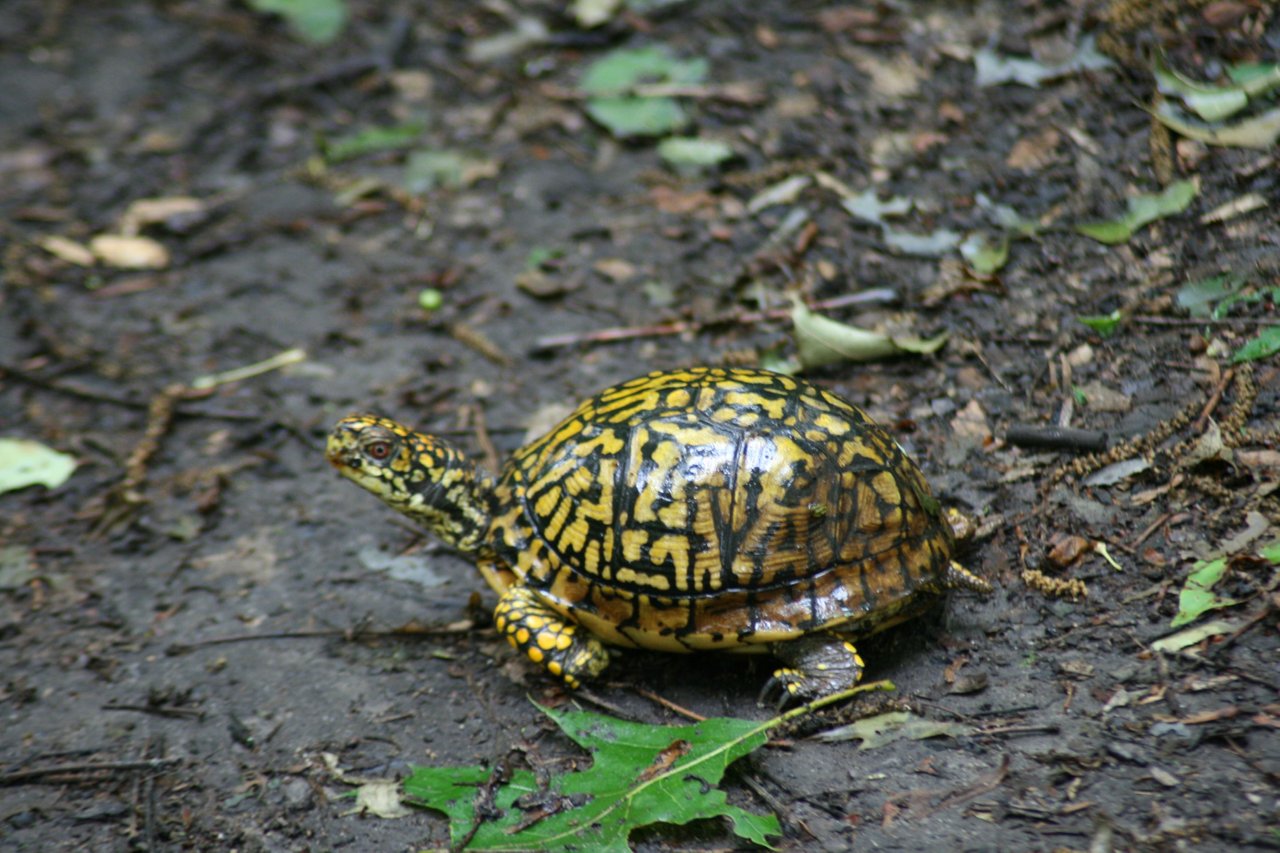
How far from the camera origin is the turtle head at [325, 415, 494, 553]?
12.2 ft

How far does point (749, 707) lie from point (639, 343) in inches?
86.0

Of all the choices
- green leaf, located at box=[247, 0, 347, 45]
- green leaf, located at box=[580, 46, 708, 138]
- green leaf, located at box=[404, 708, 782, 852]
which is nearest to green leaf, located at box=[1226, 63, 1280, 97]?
green leaf, located at box=[580, 46, 708, 138]

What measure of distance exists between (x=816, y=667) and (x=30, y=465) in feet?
13.0

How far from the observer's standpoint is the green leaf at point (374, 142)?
6.86 meters

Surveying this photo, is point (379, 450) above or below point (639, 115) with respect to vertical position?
below

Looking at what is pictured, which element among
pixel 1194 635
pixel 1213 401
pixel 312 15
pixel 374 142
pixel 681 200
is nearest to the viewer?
pixel 1194 635

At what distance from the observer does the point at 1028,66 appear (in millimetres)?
5379

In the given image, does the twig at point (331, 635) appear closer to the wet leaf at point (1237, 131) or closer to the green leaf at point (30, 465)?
the green leaf at point (30, 465)

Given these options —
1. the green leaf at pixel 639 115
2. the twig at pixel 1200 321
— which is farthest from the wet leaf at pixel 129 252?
the twig at pixel 1200 321

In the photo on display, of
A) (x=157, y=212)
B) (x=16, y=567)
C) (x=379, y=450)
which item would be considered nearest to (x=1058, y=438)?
(x=379, y=450)

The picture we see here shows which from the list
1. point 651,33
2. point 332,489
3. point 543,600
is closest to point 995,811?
point 543,600

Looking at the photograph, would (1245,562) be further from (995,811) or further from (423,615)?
(423,615)

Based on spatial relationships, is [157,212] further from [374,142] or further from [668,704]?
[668,704]

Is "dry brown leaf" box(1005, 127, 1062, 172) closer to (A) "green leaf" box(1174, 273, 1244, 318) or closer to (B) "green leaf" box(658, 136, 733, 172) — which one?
→ (A) "green leaf" box(1174, 273, 1244, 318)
